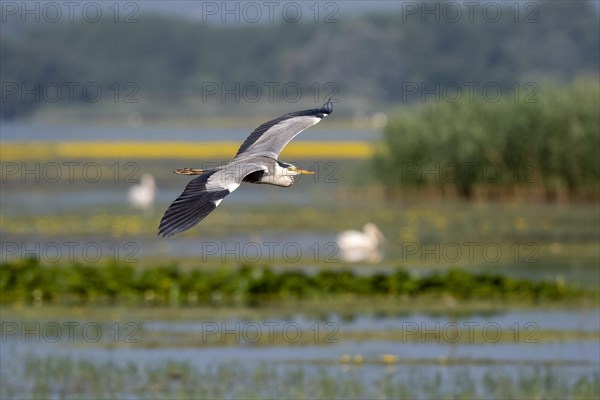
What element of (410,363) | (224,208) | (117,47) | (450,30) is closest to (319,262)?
(410,363)

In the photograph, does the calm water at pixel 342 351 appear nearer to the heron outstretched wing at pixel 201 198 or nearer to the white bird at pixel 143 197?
the heron outstretched wing at pixel 201 198

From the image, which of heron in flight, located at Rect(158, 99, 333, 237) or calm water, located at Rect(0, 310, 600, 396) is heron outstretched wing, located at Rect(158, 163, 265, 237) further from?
calm water, located at Rect(0, 310, 600, 396)

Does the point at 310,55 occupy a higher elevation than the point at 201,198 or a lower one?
higher

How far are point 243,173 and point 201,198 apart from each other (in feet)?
1.67

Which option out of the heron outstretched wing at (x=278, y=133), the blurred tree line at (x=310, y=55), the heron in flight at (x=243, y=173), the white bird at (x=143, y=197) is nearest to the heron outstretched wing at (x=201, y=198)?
the heron in flight at (x=243, y=173)

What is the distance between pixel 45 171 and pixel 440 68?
68.0 m

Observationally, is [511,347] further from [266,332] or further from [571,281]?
[571,281]

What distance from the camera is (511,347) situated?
1698 centimetres

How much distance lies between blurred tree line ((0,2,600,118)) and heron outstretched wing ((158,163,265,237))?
311 ft

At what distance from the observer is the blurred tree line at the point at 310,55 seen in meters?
116

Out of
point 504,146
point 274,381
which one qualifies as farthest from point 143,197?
point 274,381

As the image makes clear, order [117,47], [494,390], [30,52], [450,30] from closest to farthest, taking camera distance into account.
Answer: [494,390]
[30,52]
[450,30]
[117,47]

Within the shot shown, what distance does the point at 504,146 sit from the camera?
35.7 m

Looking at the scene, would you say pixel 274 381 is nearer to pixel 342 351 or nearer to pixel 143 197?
pixel 342 351
